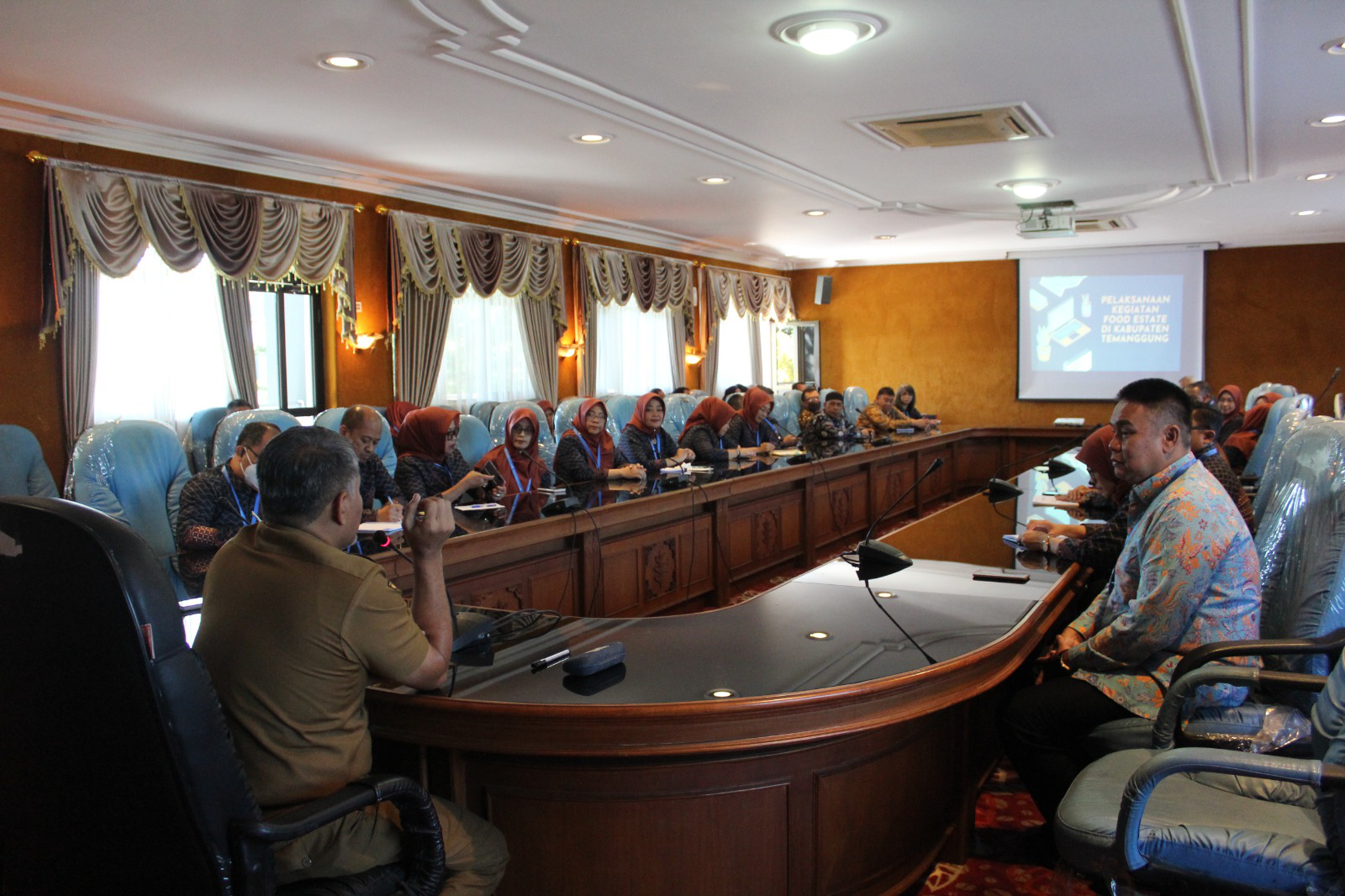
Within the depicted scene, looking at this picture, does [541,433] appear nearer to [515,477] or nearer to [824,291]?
[515,477]

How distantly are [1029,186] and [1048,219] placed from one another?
3.69ft

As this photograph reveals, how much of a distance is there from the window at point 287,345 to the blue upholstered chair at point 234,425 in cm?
252

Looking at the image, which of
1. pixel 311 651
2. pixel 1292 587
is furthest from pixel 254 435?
pixel 1292 587

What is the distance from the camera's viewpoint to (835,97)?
5016 mm

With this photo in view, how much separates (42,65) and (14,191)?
3.35ft

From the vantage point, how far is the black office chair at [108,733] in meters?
1.14

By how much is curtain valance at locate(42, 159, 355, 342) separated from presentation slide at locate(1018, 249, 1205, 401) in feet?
29.8

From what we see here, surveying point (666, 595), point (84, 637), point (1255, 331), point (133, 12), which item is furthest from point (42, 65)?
point (1255, 331)

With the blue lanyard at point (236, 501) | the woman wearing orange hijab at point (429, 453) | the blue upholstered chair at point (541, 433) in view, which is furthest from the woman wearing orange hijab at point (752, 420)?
the blue lanyard at point (236, 501)

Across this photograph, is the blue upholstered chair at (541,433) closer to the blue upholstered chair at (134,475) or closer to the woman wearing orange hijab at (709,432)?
the woman wearing orange hijab at (709,432)

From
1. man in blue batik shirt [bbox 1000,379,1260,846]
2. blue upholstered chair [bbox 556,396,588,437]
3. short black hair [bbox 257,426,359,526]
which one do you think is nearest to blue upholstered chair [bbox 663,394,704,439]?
blue upholstered chair [bbox 556,396,588,437]

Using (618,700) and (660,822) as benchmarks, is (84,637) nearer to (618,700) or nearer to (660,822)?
(618,700)

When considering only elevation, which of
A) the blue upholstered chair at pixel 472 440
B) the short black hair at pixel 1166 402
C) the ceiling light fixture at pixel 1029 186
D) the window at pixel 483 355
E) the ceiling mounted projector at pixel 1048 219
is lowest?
the blue upholstered chair at pixel 472 440

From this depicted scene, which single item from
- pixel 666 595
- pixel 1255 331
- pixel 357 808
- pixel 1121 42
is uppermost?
pixel 1121 42
